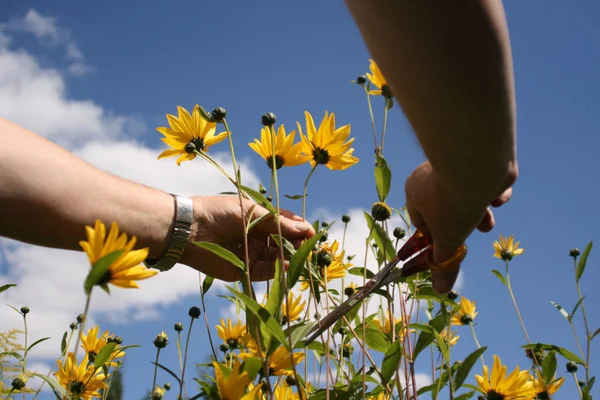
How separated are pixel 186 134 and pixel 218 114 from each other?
20cm

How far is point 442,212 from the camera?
0.69 m

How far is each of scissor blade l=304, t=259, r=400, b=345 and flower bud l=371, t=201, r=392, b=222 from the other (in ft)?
0.81

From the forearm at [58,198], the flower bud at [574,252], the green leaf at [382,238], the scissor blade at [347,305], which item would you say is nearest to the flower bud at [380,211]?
the green leaf at [382,238]

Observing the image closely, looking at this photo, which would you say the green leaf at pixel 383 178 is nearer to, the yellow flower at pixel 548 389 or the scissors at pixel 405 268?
the scissors at pixel 405 268

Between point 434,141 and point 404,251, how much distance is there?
1.16 feet

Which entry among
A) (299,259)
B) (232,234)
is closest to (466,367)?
(299,259)

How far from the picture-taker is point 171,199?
1.30m

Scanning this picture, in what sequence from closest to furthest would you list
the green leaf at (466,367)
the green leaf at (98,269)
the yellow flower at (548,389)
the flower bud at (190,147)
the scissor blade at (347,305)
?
the green leaf at (98,269)
the scissor blade at (347,305)
the green leaf at (466,367)
the flower bud at (190,147)
the yellow flower at (548,389)

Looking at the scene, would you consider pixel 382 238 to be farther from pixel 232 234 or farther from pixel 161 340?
pixel 161 340

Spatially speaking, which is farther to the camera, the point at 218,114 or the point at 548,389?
the point at 548,389

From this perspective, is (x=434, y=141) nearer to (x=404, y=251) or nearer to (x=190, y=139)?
(x=404, y=251)

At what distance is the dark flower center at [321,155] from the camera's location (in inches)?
49.0

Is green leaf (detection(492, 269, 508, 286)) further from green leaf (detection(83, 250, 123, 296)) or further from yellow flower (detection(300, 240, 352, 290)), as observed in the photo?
green leaf (detection(83, 250, 123, 296))

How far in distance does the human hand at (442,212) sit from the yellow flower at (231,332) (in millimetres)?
862
